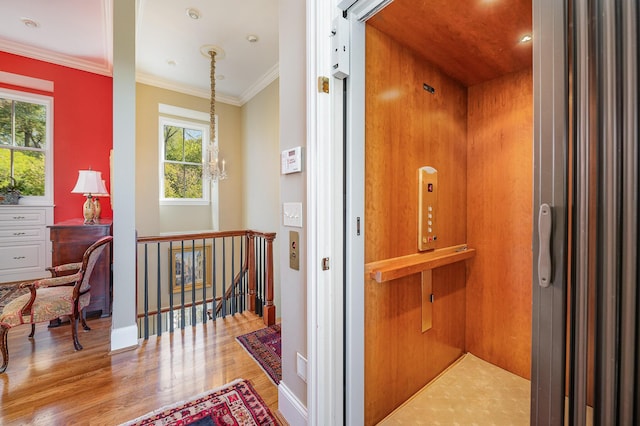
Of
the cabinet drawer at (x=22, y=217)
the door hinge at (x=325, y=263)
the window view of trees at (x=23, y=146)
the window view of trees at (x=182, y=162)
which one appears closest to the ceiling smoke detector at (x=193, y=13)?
the window view of trees at (x=182, y=162)

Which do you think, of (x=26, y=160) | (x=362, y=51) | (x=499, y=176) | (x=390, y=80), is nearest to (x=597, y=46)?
(x=362, y=51)

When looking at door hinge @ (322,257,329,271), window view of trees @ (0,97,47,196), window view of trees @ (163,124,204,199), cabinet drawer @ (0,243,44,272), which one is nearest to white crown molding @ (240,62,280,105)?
window view of trees @ (163,124,204,199)

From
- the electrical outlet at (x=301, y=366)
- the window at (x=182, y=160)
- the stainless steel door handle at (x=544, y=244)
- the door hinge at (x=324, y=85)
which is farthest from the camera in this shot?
the window at (x=182, y=160)

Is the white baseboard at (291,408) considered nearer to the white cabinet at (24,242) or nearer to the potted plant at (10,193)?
the white cabinet at (24,242)

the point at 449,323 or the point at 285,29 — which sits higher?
the point at 285,29

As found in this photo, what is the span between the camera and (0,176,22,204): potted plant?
12.9ft

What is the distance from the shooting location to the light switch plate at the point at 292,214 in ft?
4.77

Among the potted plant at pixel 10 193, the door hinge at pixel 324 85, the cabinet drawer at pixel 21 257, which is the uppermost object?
the door hinge at pixel 324 85

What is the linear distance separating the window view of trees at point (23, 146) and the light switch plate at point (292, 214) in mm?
4873

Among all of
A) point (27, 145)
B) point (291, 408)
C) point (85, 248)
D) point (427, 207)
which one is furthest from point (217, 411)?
point (27, 145)

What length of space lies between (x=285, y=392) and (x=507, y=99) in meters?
2.55

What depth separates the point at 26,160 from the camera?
4.12m

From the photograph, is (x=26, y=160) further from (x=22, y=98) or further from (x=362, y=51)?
(x=362, y=51)

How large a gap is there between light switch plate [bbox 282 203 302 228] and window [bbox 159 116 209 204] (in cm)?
387
